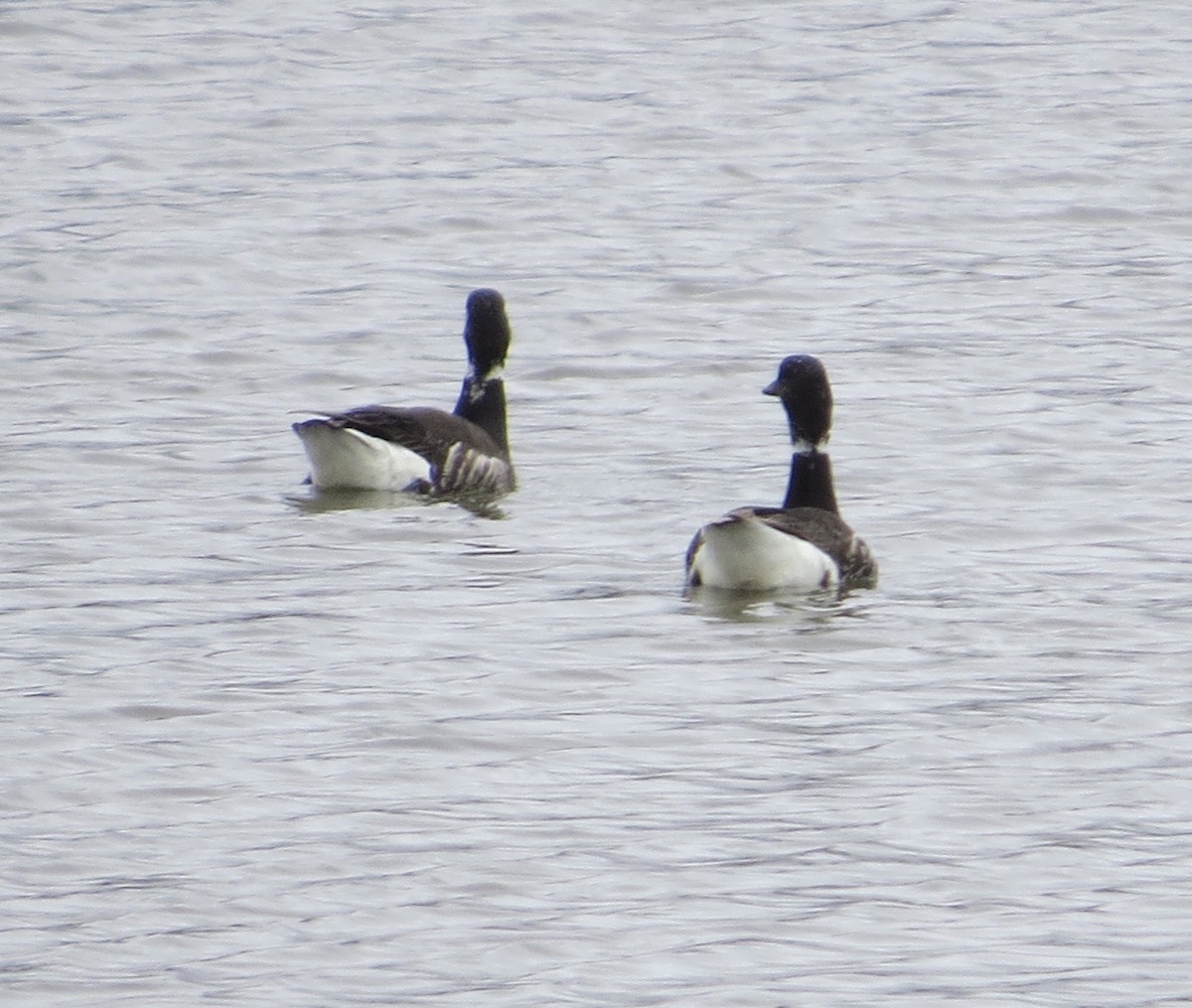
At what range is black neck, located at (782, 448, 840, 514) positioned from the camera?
42.2 ft

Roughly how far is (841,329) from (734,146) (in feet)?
18.8

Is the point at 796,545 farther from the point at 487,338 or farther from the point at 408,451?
the point at 487,338

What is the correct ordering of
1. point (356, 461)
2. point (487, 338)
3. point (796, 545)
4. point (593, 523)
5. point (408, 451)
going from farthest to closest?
point (487, 338) < point (408, 451) < point (356, 461) < point (593, 523) < point (796, 545)

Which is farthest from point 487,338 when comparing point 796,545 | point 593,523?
point 796,545

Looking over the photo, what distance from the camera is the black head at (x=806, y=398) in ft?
42.1

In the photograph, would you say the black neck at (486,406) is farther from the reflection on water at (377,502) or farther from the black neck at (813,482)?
the black neck at (813,482)

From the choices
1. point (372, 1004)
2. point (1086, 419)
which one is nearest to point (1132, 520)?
point (1086, 419)

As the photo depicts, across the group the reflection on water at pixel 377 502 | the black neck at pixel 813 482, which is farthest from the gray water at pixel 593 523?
the black neck at pixel 813 482

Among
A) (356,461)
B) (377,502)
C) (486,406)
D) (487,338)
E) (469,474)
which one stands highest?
(487,338)

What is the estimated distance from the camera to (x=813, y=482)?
12875mm

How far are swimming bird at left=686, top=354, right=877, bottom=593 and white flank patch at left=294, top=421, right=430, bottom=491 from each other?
2132 millimetres

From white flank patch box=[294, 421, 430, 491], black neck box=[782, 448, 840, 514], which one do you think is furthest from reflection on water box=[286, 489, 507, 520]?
black neck box=[782, 448, 840, 514]

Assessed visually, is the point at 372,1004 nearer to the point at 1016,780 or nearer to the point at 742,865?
the point at 742,865

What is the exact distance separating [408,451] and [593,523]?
4.12ft
